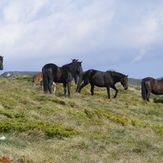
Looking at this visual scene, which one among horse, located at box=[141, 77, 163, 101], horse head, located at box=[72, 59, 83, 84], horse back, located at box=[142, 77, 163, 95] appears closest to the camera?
horse head, located at box=[72, 59, 83, 84]

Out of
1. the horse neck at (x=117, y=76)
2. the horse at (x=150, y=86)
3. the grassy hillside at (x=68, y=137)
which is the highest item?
the horse neck at (x=117, y=76)

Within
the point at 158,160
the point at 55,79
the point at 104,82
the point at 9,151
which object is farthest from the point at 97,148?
the point at 104,82

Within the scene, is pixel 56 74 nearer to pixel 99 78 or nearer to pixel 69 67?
pixel 69 67

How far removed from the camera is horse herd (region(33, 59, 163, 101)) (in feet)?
108

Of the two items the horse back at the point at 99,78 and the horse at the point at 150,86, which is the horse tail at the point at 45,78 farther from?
the horse at the point at 150,86

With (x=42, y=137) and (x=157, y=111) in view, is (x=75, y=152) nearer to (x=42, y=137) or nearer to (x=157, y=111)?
(x=42, y=137)

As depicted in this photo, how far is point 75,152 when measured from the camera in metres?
13.0

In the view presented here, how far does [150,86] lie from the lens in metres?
40.0

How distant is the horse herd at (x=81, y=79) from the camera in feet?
108

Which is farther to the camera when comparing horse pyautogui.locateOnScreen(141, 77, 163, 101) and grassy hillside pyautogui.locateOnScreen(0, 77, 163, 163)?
horse pyautogui.locateOnScreen(141, 77, 163, 101)

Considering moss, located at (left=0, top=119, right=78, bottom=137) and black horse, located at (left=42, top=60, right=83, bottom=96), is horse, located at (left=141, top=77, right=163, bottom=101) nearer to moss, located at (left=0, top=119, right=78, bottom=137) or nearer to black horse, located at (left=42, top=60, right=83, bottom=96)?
black horse, located at (left=42, top=60, right=83, bottom=96)

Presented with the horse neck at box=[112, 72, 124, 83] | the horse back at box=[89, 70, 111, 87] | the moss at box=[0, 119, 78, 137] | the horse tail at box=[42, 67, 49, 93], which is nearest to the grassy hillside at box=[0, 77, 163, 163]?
the moss at box=[0, 119, 78, 137]

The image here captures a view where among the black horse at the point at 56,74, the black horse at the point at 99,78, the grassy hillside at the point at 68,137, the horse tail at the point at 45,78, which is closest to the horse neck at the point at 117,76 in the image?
the black horse at the point at 99,78

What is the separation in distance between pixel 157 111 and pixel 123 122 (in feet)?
29.3
